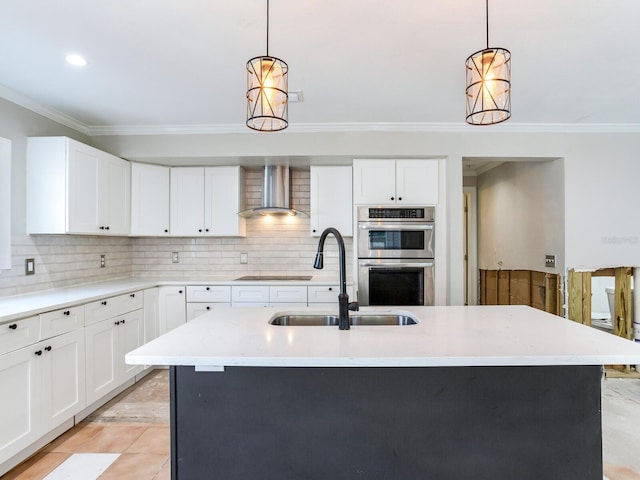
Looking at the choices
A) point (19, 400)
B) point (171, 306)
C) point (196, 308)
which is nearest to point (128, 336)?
point (171, 306)

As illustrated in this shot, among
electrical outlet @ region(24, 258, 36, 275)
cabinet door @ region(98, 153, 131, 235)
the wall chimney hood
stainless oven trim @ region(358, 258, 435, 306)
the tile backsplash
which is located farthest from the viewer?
the tile backsplash

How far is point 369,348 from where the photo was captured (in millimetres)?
1282

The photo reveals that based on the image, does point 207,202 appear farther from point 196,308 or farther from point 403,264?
point 403,264

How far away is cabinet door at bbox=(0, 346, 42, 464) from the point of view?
1.92 meters

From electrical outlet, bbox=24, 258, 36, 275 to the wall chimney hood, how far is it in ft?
5.83

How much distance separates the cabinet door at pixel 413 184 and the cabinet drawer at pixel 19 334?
9.86 ft

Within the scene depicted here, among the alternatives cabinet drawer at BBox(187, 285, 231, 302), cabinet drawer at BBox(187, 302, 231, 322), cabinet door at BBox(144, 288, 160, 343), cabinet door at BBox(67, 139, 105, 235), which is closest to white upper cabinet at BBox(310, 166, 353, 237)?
cabinet drawer at BBox(187, 285, 231, 302)

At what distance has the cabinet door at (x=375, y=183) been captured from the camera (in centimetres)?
353

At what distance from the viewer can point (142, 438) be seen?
2.39 m

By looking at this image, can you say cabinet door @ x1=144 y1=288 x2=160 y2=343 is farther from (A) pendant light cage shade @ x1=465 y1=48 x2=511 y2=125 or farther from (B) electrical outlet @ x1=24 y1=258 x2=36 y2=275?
(A) pendant light cage shade @ x1=465 y1=48 x2=511 y2=125

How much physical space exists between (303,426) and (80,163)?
283 cm

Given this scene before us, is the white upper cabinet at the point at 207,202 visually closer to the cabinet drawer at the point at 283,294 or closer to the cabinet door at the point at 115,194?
the cabinet door at the point at 115,194

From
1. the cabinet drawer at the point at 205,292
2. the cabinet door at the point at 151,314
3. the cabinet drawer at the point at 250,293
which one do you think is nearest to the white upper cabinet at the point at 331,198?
the cabinet drawer at the point at 250,293

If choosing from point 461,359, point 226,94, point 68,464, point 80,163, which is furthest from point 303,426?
point 80,163
